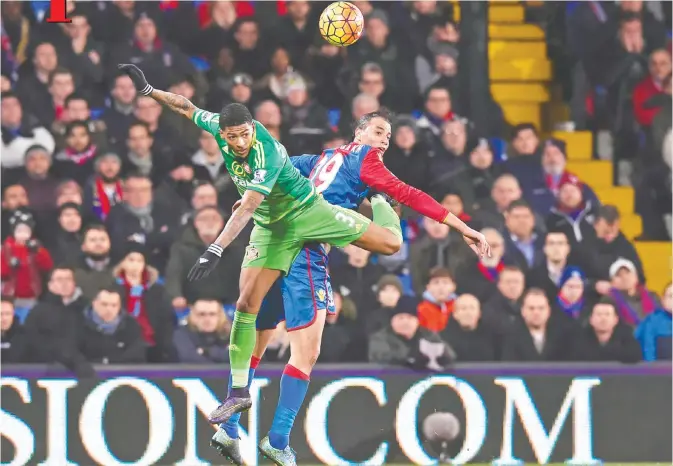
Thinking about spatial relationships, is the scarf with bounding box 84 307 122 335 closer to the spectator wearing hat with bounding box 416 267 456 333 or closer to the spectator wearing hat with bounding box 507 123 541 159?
the spectator wearing hat with bounding box 416 267 456 333

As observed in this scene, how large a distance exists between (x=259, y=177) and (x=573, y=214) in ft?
15.4

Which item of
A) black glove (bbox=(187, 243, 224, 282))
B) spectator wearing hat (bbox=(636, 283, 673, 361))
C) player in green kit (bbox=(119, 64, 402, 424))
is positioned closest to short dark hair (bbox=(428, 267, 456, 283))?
spectator wearing hat (bbox=(636, 283, 673, 361))

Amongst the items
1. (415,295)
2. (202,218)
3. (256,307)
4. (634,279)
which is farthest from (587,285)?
(256,307)

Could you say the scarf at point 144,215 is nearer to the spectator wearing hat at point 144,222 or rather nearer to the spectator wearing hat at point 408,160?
the spectator wearing hat at point 144,222

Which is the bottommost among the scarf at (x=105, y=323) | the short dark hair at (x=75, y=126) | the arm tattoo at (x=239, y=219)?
the scarf at (x=105, y=323)

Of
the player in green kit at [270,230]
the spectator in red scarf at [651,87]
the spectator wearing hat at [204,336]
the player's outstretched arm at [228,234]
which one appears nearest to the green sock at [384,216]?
the player in green kit at [270,230]

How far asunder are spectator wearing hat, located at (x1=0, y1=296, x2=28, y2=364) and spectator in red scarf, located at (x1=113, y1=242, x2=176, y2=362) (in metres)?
0.85

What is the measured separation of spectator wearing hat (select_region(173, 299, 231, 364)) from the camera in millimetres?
10727

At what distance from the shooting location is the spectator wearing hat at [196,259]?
37.1 ft

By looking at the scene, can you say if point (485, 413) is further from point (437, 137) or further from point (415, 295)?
point (437, 137)

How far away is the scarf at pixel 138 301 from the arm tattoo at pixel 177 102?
7.81ft

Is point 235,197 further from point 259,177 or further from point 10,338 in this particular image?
point 259,177

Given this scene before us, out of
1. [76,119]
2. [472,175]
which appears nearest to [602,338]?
[472,175]

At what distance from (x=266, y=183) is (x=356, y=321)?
276cm
